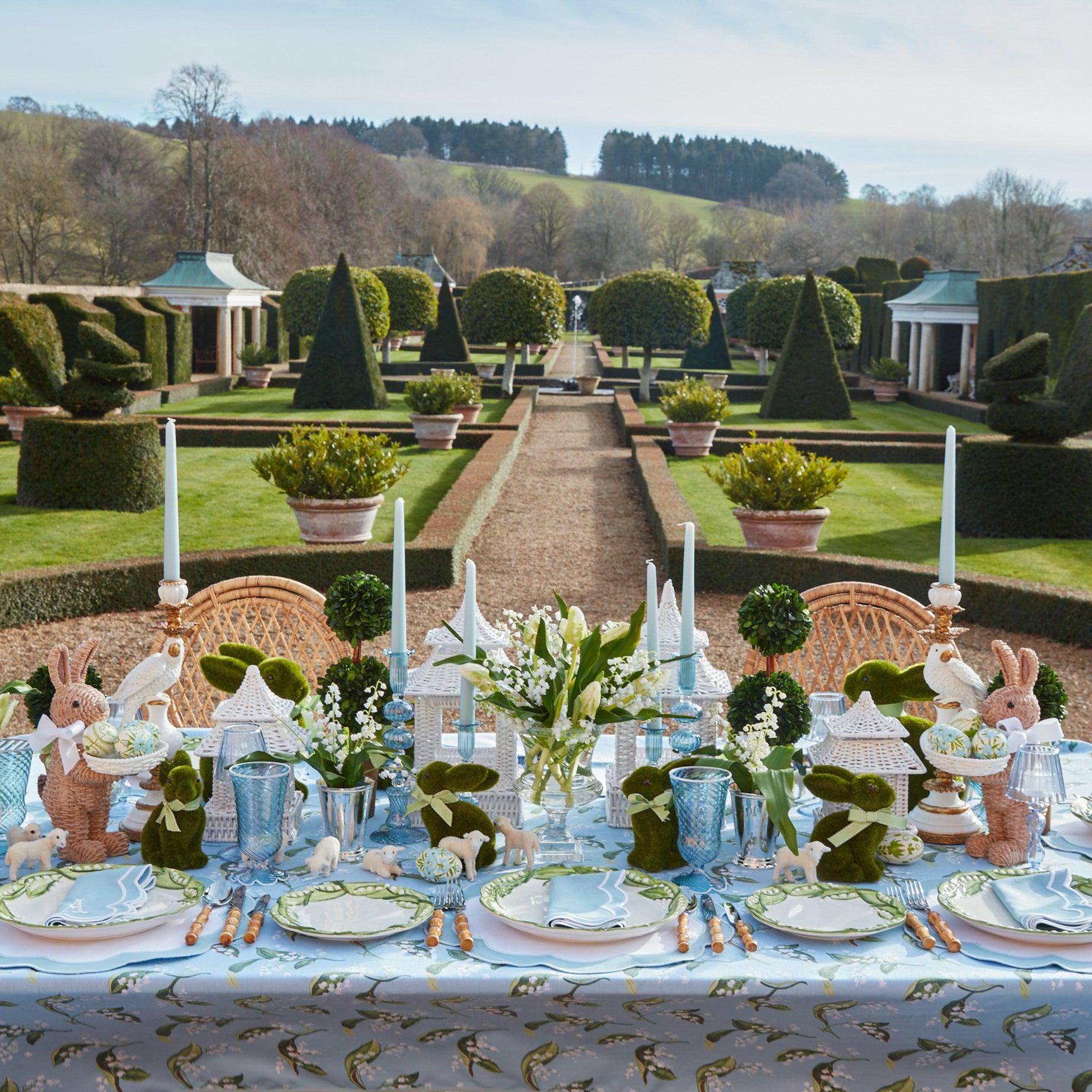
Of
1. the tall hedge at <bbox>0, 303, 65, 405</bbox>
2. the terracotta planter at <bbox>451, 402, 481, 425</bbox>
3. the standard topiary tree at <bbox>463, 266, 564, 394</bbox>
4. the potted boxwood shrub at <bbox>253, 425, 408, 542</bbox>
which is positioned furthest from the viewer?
the standard topiary tree at <bbox>463, 266, 564, 394</bbox>

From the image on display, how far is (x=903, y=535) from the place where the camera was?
11.5 metres

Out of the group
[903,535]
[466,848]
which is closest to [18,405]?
[903,535]

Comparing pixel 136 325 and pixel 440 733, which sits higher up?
pixel 136 325

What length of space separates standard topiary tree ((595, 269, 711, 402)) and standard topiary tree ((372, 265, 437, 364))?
910 centimetres

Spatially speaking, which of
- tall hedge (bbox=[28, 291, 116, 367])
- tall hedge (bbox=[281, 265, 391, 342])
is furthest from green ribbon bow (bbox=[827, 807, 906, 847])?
tall hedge (bbox=[281, 265, 391, 342])

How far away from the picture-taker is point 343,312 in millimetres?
23062

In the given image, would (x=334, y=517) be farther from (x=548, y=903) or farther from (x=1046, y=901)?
(x=1046, y=901)

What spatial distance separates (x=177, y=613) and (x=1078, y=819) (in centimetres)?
204

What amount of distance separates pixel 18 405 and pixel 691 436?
9.27 metres

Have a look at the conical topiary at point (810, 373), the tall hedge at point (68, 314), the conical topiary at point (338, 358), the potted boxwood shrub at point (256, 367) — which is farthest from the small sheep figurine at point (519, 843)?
the potted boxwood shrub at point (256, 367)

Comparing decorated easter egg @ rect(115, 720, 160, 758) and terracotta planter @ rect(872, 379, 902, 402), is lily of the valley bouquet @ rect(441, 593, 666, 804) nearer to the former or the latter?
decorated easter egg @ rect(115, 720, 160, 758)

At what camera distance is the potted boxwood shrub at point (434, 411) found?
17.1m

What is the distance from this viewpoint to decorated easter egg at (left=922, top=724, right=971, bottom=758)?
2498mm

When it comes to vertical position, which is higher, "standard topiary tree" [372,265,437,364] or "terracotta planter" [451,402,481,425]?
"standard topiary tree" [372,265,437,364]
